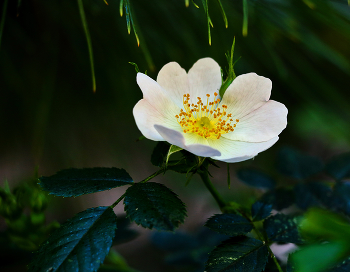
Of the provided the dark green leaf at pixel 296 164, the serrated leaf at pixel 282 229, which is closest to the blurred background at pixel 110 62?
the dark green leaf at pixel 296 164

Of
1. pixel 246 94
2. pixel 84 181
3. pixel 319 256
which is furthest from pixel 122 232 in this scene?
pixel 319 256

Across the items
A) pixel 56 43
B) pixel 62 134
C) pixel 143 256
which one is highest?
pixel 56 43

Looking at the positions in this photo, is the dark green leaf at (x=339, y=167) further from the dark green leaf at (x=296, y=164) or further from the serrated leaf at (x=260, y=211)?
the serrated leaf at (x=260, y=211)

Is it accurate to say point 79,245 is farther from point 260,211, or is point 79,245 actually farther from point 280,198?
point 280,198

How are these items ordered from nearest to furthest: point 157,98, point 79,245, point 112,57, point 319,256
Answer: point 319,256
point 79,245
point 157,98
point 112,57

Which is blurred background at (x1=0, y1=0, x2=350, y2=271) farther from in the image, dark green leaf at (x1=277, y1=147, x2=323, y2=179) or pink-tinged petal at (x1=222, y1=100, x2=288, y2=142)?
pink-tinged petal at (x1=222, y1=100, x2=288, y2=142)

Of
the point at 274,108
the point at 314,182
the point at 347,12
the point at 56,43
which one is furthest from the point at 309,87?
the point at 56,43

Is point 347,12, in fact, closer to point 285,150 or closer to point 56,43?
point 285,150
